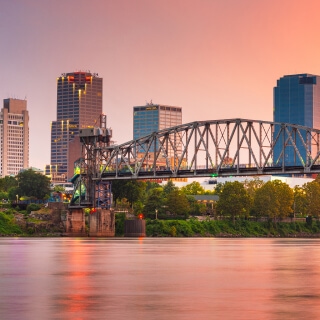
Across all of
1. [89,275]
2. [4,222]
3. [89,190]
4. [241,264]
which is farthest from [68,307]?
[89,190]

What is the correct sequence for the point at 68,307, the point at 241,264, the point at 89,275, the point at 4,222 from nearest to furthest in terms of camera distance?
1. the point at 68,307
2. the point at 89,275
3. the point at 241,264
4. the point at 4,222

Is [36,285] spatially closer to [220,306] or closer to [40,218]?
[220,306]

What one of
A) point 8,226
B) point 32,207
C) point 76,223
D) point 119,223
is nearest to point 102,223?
point 76,223

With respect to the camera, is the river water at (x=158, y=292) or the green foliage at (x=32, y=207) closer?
the river water at (x=158, y=292)

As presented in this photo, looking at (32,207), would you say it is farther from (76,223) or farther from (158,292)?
(158,292)

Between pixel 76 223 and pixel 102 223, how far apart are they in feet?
24.4

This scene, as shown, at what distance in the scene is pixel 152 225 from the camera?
19125 cm

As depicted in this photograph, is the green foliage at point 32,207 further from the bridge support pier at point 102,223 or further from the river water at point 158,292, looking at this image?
the river water at point 158,292

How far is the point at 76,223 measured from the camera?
191 metres

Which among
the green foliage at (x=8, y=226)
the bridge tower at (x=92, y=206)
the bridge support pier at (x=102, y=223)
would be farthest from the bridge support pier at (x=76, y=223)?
the green foliage at (x=8, y=226)

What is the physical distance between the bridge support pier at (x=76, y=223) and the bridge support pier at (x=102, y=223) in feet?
11.1

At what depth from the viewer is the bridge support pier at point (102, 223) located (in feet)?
605

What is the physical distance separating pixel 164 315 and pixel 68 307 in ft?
13.9

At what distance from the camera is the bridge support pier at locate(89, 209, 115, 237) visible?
184400 mm
